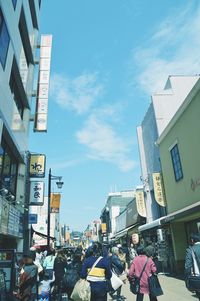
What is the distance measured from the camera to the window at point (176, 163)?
51.1 ft

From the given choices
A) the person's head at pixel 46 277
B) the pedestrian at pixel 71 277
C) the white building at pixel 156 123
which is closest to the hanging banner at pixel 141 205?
the white building at pixel 156 123

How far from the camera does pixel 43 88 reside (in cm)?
1738

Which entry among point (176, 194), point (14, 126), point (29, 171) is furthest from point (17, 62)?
point (176, 194)

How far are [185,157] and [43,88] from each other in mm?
9166

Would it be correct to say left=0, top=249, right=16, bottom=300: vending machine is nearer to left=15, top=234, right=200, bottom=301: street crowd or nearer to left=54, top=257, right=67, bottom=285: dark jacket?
left=15, top=234, right=200, bottom=301: street crowd

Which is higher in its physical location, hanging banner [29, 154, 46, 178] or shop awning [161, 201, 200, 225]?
hanging banner [29, 154, 46, 178]

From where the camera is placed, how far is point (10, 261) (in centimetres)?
660

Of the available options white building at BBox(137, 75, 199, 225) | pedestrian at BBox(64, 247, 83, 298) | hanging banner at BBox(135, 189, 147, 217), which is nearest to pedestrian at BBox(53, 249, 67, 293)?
pedestrian at BBox(64, 247, 83, 298)

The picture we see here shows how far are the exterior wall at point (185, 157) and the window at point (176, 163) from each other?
30 centimetres

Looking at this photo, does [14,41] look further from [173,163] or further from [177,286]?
[177,286]

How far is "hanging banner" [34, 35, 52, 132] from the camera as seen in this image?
16.5 meters

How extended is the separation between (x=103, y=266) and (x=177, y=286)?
7.91 m

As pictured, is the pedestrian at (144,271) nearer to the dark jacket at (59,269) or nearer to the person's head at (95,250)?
the person's head at (95,250)

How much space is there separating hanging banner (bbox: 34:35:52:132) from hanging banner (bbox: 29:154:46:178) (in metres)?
1.72
